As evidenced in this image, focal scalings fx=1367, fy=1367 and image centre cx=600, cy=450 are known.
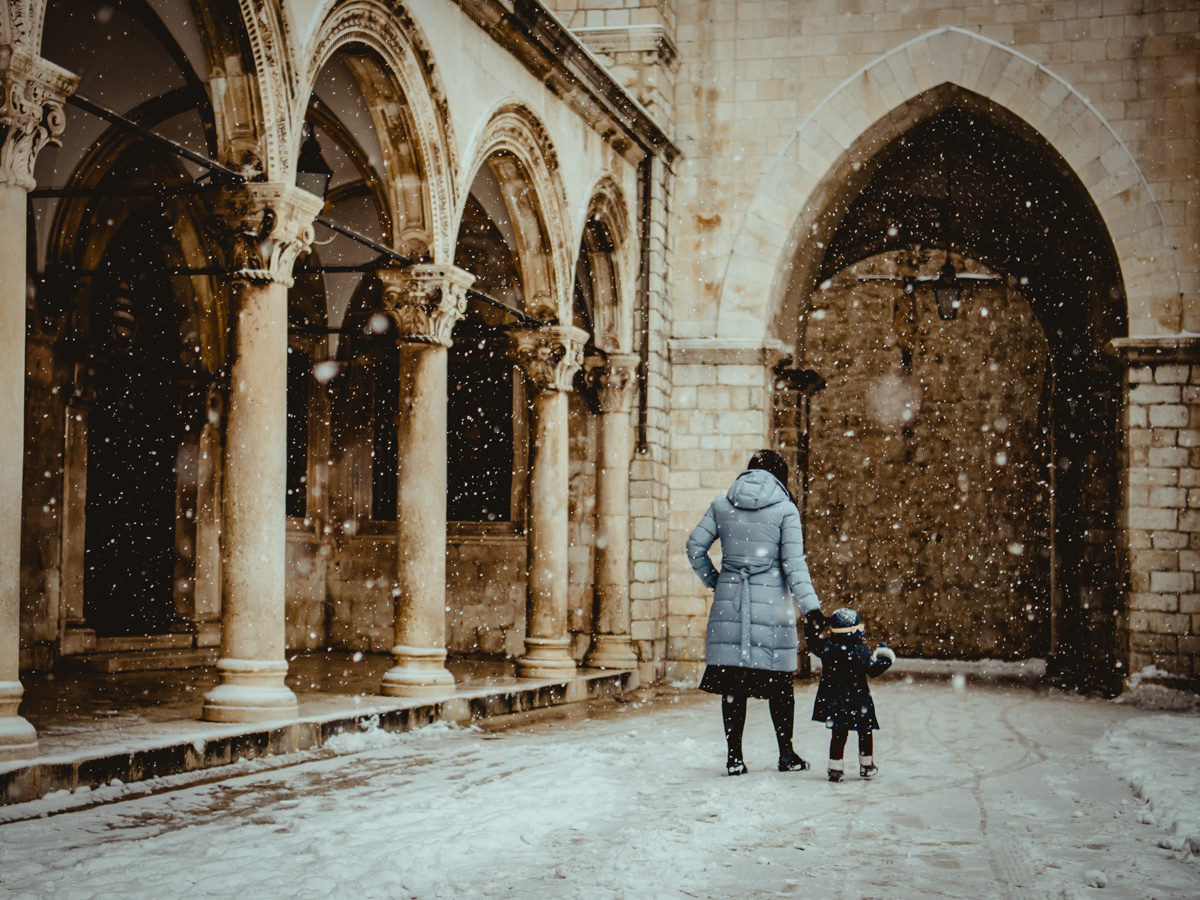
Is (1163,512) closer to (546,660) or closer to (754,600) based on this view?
(546,660)

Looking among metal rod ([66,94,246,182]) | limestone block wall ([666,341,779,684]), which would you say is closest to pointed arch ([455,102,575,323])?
limestone block wall ([666,341,779,684])

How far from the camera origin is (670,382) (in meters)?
13.8

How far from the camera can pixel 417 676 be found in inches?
345

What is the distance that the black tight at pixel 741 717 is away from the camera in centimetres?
639

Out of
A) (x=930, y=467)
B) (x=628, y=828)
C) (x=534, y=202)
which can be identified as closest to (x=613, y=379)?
(x=534, y=202)

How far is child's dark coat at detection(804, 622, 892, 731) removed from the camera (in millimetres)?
6266

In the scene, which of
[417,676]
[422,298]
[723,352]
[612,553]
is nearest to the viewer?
[417,676]

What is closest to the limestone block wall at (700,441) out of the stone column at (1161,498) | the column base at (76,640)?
the stone column at (1161,498)

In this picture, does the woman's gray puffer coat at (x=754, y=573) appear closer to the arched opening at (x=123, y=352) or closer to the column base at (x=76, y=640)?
the arched opening at (x=123, y=352)

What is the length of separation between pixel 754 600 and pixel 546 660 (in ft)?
16.3

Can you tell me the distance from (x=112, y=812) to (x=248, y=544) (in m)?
2.06

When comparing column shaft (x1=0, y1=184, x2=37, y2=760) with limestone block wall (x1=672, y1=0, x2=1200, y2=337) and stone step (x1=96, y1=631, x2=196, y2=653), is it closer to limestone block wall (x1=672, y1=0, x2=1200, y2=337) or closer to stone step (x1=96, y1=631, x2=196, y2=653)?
stone step (x1=96, y1=631, x2=196, y2=653)

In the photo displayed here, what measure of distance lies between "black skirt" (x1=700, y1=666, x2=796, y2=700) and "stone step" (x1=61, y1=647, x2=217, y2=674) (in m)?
6.56

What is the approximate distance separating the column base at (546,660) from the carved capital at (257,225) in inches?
191
